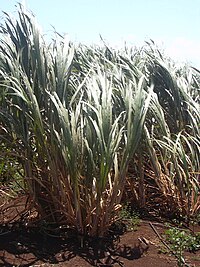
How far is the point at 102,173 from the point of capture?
110 inches

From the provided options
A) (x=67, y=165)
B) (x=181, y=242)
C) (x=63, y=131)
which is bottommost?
(x=181, y=242)

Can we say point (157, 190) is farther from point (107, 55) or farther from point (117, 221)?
point (107, 55)

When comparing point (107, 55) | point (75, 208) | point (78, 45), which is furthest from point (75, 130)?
point (107, 55)

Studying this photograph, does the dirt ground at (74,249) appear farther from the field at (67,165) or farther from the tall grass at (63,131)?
the tall grass at (63,131)

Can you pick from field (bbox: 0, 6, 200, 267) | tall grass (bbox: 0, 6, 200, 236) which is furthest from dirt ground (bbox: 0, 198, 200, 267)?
tall grass (bbox: 0, 6, 200, 236)

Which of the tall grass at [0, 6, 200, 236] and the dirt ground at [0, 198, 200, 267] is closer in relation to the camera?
the dirt ground at [0, 198, 200, 267]

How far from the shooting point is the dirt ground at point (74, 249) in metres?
2.73

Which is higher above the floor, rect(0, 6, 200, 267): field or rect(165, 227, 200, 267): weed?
rect(0, 6, 200, 267): field

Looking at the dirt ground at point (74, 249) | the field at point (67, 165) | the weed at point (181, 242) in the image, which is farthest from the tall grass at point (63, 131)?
the weed at point (181, 242)

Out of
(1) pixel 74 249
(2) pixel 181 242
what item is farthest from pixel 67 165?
(2) pixel 181 242

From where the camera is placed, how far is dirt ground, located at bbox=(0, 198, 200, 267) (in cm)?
273

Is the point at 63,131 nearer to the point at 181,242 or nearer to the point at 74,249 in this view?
the point at 74,249

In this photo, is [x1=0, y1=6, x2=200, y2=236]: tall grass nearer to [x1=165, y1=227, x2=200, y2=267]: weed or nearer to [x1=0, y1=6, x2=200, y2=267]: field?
[x1=0, y1=6, x2=200, y2=267]: field

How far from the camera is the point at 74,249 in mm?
2883
